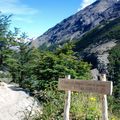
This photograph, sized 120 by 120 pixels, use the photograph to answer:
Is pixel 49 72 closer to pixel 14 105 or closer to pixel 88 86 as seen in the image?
pixel 14 105

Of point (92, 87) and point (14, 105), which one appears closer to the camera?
point (92, 87)

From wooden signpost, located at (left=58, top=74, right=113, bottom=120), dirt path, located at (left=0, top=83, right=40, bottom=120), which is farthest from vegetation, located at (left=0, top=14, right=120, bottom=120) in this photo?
wooden signpost, located at (left=58, top=74, right=113, bottom=120)

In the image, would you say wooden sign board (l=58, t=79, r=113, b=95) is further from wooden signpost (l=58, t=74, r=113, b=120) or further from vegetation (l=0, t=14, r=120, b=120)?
vegetation (l=0, t=14, r=120, b=120)

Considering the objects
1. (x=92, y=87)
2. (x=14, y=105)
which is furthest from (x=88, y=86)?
(x=14, y=105)

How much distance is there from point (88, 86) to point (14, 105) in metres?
6.31

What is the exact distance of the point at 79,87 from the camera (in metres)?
8.33

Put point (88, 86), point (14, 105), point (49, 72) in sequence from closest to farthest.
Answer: point (88, 86), point (14, 105), point (49, 72)

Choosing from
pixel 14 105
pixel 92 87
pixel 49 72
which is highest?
pixel 49 72

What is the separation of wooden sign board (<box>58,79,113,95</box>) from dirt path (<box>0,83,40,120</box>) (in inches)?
50.4

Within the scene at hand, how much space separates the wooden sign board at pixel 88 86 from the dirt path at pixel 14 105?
128cm

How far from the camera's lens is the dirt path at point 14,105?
11484 mm

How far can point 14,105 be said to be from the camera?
13898 millimetres

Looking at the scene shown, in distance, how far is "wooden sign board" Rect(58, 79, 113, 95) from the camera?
7.76 meters

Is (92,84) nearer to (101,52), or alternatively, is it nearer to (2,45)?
(2,45)
